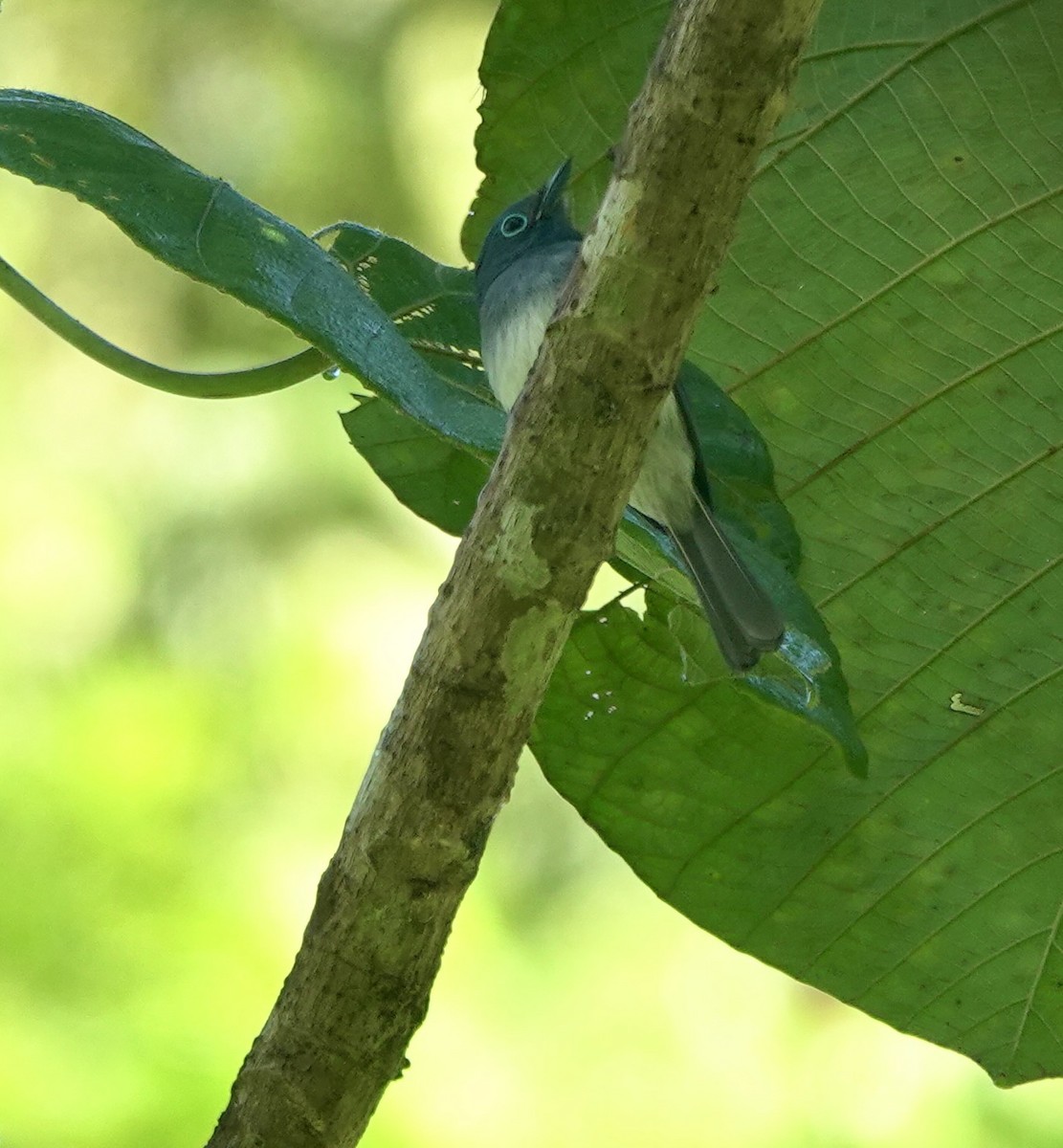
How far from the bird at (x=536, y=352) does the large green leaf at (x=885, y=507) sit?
12cm

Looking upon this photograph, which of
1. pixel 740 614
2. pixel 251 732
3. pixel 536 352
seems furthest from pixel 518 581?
pixel 251 732

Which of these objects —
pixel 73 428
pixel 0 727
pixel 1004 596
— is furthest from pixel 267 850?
pixel 1004 596

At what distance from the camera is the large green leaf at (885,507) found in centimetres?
176

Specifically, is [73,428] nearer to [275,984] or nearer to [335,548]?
[335,548]

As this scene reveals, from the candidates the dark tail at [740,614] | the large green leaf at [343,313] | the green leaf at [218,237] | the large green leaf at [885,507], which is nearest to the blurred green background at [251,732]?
the large green leaf at [885,507]

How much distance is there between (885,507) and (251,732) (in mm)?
2222

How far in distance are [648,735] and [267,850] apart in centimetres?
190

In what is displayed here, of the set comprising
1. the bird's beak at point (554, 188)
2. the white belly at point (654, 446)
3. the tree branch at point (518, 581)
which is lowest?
the tree branch at point (518, 581)

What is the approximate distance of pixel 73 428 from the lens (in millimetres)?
4191

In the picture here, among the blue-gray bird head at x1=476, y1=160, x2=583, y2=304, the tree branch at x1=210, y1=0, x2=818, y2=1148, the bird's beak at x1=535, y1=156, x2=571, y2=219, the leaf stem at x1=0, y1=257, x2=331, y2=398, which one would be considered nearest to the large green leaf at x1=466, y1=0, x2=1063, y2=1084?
the bird's beak at x1=535, y1=156, x2=571, y2=219

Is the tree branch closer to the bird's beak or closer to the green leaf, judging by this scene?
the green leaf

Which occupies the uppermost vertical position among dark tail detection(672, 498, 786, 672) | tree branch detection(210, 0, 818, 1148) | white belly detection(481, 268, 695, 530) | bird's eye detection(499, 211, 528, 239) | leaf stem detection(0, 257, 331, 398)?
bird's eye detection(499, 211, 528, 239)

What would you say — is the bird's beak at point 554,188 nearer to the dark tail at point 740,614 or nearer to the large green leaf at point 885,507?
the large green leaf at point 885,507

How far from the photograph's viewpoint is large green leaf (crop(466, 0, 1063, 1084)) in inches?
69.4
